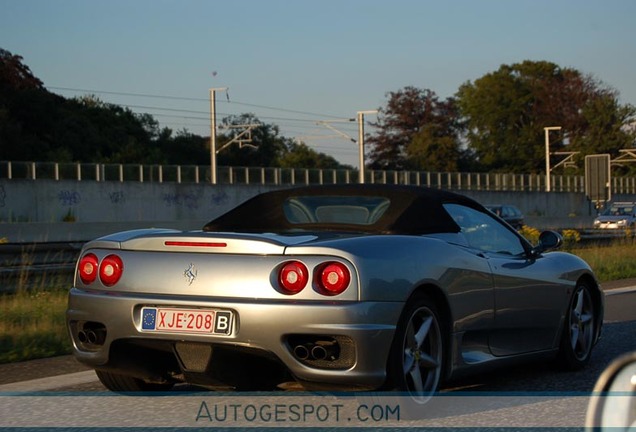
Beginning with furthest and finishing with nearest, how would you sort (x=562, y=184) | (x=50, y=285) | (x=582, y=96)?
(x=582, y=96)
(x=562, y=184)
(x=50, y=285)

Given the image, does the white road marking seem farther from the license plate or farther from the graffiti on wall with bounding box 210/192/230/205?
the graffiti on wall with bounding box 210/192/230/205

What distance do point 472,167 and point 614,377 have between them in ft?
366

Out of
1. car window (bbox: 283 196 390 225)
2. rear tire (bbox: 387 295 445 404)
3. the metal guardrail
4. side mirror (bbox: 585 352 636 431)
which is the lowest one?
rear tire (bbox: 387 295 445 404)

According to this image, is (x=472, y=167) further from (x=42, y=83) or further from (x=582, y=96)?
(x=42, y=83)

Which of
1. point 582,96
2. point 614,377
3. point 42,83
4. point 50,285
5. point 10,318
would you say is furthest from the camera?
point 582,96

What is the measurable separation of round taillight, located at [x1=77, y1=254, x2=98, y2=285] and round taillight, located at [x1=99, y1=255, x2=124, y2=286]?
7 centimetres

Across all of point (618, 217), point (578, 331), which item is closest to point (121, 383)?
point (578, 331)

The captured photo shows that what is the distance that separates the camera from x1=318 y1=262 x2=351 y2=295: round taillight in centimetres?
576

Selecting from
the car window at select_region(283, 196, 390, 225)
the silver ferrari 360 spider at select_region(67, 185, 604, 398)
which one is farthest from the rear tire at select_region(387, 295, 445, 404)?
the car window at select_region(283, 196, 390, 225)

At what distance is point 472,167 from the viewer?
4498 inches

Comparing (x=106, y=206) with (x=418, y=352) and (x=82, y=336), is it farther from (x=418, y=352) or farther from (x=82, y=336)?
(x=418, y=352)

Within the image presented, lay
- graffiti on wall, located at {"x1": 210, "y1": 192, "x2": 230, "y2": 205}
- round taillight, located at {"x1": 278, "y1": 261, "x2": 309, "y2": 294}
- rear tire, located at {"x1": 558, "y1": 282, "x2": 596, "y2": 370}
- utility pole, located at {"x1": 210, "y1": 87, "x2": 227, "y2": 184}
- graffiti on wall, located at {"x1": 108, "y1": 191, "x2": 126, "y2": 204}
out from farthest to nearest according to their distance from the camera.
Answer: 1. utility pole, located at {"x1": 210, "y1": 87, "x2": 227, "y2": 184}
2. graffiti on wall, located at {"x1": 210, "y1": 192, "x2": 230, "y2": 205}
3. graffiti on wall, located at {"x1": 108, "y1": 191, "x2": 126, "y2": 204}
4. rear tire, located at {"x1": 558, "y1": 282, "x2": 596, "y2": 370}
5. round taillight, located at {"x1": 278, "y1": 261, "x2": 309, "y2": 294}

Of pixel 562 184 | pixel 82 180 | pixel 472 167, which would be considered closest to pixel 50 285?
pixel 82 180

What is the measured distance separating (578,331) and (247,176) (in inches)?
1834
